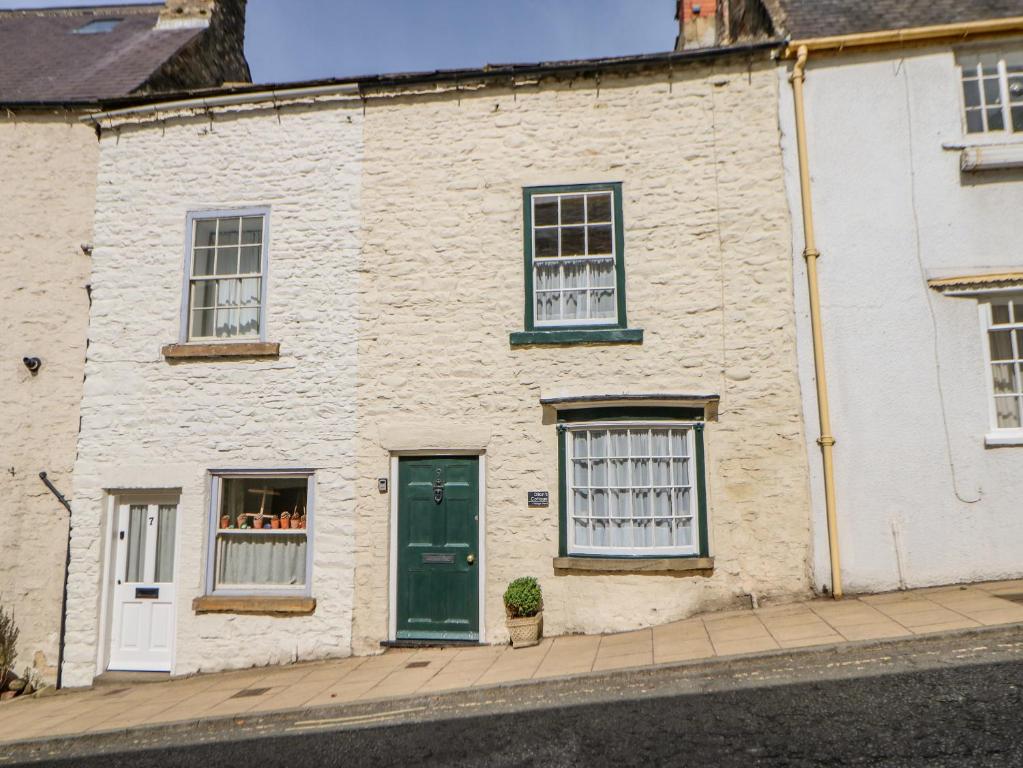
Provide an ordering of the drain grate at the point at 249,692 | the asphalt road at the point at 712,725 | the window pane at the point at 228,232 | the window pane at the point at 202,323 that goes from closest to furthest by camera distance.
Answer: the asphalt road at the point at 712,725, the drain grate at the point at 249,692, the window pane at the point at 202,323, the window pane at the point at 228,232

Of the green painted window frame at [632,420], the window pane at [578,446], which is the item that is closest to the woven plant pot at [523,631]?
the green painted window frame at [632,420]

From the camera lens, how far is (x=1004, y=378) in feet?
28.2

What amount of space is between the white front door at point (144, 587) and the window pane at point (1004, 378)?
10184mm

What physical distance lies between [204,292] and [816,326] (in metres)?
7.87

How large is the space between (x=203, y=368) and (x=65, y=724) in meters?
4.27

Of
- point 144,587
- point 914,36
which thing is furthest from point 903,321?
point 144,587

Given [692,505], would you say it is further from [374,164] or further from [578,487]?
[374,164]

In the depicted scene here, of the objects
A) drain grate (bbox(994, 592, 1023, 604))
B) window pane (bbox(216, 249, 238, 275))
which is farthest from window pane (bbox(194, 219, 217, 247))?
drain grate (bbox(994, 592, 1023, 604))

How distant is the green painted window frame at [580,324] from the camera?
898cm

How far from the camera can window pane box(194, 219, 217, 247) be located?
10117 mm

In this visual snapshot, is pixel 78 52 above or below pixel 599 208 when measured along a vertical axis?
above

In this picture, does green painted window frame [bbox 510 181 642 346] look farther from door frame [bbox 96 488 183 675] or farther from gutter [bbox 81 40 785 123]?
door frame [bbox 96 488 183 675]

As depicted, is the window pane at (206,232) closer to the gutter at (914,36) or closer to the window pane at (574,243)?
the window pane at (574,243)

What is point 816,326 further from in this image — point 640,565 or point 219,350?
point 219,350
